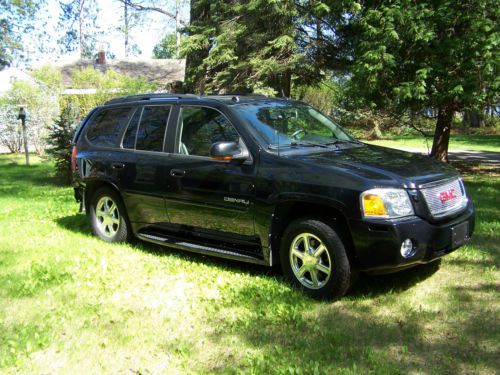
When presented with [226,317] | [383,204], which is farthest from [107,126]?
[383,204]

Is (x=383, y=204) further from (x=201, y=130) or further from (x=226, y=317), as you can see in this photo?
(x=201, y=130)

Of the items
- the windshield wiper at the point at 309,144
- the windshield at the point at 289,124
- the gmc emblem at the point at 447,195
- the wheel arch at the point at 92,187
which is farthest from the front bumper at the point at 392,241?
the wheel arch at the point at 92,187

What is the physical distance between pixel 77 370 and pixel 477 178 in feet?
34.6

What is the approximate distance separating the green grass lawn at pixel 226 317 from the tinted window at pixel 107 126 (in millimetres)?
1367

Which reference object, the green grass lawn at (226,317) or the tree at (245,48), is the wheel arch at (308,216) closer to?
the green grass lawn at (226,317)

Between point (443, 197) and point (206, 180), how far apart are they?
223cm

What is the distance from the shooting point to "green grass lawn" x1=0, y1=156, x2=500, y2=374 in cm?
362

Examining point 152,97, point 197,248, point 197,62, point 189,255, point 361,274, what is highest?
point 197,62

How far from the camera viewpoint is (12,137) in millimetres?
21844

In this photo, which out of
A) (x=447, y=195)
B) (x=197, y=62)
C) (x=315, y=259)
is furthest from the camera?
(x=197, y=62)

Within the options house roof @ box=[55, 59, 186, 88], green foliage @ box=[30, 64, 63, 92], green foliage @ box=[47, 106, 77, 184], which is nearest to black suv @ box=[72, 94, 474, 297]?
green foliage @ box=[47, 106, 77, 184]

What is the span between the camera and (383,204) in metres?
4.21

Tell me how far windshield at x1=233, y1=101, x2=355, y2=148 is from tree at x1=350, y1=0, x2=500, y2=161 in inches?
186

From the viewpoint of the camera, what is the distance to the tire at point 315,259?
A: 4.41 meters
